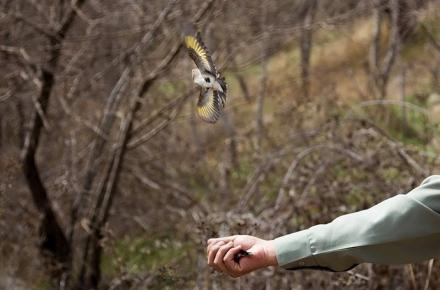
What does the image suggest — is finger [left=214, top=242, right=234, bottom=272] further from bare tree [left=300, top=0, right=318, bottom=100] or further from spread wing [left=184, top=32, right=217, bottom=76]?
bare tree [left=300, top=0, right=318, bottom=100]

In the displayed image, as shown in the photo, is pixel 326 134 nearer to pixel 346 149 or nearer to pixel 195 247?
pixel 346 149

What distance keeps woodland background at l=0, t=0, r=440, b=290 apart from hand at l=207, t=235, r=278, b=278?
1.63 m

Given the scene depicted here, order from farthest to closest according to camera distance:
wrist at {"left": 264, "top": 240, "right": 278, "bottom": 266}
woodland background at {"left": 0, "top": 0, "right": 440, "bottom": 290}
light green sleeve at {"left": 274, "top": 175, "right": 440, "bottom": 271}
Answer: woodland background at {"left": 0, "top": 0, "right": 440, "bottom": 290} < wrist at {"left": 264, "top": 240, "right": 278, "bottom": 266} < light green sleeve at {"left": 274, "top": 175, "right": 440, "bottom": 271}

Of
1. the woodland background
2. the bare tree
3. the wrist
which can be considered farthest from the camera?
the bare tree

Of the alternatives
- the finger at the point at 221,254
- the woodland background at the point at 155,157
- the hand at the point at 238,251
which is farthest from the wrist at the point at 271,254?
the woodland background at the point at 155,157

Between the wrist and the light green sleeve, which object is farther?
the wrist

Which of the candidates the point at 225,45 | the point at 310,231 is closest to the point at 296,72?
the point at 225,45

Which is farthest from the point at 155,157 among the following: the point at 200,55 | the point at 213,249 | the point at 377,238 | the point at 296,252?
the point at 377,238

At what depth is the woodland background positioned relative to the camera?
4.64 m

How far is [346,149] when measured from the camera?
4969mm

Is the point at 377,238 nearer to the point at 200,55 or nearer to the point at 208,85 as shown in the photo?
the point at 208,85

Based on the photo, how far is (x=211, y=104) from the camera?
2322mm

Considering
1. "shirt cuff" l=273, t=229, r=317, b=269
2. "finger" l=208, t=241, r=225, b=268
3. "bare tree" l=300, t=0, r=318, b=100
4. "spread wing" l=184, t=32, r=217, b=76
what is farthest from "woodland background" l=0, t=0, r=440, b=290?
"shirt cuff" l=273, t=229, r=317, b=269

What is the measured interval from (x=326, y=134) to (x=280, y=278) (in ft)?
4.09
